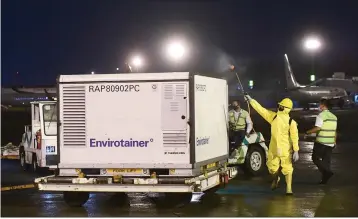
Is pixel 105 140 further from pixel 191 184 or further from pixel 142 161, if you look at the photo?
pixel 191 184

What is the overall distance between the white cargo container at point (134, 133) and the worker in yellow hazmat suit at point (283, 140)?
6.38 feet

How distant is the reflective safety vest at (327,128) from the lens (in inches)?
546

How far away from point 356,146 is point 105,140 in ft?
56.3

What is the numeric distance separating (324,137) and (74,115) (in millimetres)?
6139

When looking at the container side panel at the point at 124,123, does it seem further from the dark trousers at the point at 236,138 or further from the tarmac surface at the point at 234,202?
the dark trousers at the point at 236,138

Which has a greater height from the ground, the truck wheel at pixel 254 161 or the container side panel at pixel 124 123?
the container side panel at pixel 124 123

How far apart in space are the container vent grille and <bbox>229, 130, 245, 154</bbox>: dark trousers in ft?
18.1

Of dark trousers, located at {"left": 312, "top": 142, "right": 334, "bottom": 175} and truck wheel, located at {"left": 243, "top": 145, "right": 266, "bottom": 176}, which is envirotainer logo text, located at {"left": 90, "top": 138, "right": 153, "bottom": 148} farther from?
truck wheel, located at {"left": 243, "top": 145, "right": 266, "bottom": 176}

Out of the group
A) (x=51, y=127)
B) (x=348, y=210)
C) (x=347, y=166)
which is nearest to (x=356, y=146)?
(x=347, y=166)

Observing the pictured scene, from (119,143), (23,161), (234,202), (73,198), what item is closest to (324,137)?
(234,202)

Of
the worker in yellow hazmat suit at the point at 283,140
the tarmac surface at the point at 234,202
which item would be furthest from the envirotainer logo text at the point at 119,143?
the worker in yellow hazmat suit at the point at 283,140

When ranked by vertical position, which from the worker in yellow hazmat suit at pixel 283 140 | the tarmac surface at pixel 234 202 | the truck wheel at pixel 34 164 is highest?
the worker in yellow hazmat suit at pixel 283 140

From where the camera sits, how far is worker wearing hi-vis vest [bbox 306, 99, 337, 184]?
13867mm

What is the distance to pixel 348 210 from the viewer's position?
34.2 ft
